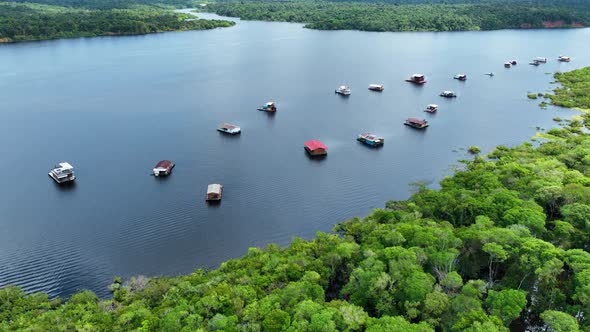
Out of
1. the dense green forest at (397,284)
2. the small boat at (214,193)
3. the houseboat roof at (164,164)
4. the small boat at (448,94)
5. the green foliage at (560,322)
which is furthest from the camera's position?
the small boat at (448,94)

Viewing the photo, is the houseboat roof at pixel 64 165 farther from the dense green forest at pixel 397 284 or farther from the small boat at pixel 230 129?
the small boat at pixel 230 129

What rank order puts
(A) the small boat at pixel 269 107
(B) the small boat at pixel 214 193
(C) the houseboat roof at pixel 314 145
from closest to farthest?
(B) the small boat at pixel 214 193 < (C) the houseboat roof at pixel 314 145 < (A) the small boat at pixel 269 107

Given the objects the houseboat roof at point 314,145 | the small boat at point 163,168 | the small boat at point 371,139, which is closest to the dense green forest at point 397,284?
the small boat at point 163,168

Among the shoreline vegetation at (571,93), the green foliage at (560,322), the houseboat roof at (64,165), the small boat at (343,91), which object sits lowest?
the houseboat roof at (64,165)

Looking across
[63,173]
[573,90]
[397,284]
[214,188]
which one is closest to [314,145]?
[214,188]

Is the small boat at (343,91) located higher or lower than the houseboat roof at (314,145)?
higher

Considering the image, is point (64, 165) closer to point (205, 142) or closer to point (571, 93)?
point (205, 142)

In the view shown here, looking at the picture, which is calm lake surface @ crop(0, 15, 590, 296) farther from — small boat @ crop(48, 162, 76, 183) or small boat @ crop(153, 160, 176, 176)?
small boat @ crop(48, 162, 76, 183)
